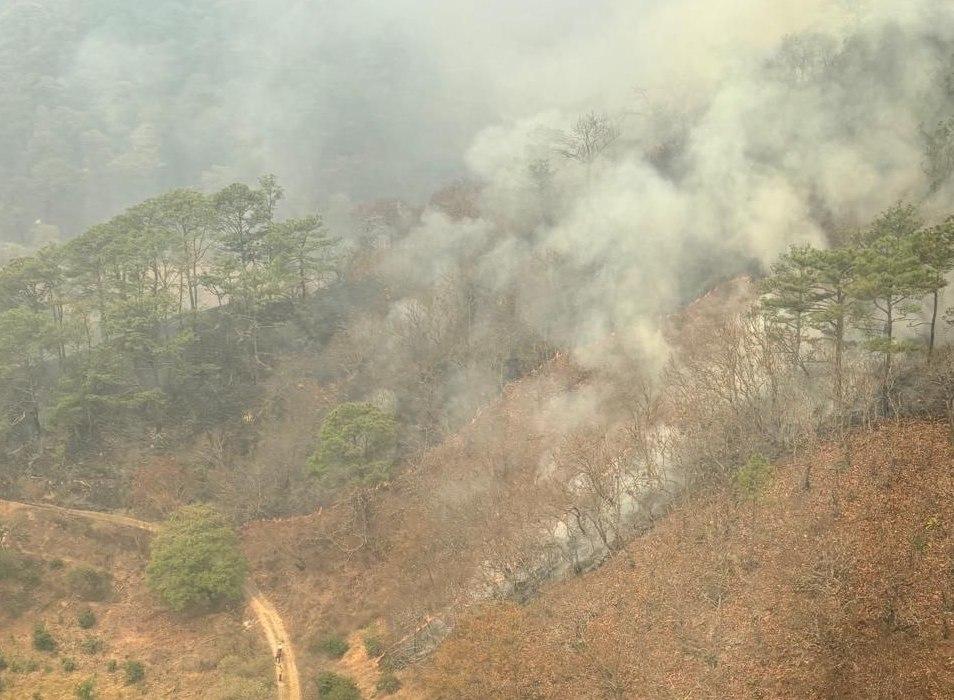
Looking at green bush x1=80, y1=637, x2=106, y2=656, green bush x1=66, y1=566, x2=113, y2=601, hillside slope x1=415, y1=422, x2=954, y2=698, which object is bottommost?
green bush x1=80, y1=637, x2=106, y2=656

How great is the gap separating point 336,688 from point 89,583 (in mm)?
14521

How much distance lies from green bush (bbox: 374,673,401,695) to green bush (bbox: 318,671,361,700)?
2.40 feet

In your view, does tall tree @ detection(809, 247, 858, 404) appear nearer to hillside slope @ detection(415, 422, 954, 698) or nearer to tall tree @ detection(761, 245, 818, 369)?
tall tree @ detection(761, 245, 818, 369)

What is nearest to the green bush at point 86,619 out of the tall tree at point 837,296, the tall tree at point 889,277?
the tall tree at point 837,296

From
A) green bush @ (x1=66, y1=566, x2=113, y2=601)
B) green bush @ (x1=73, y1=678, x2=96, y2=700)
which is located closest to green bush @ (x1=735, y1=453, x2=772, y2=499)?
green bush @ (x1=73, y1=678, x2=96, y2=700)

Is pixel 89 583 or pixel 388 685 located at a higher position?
pixel 89 583

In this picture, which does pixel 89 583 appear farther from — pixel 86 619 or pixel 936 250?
pixel 936 250

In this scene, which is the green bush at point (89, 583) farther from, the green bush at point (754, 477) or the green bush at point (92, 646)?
the green bush at point (754, 477)

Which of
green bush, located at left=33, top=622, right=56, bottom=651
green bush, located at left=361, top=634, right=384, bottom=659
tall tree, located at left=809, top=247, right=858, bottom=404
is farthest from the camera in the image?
green bush, located at left=33, top=622, right=56, bottom=651

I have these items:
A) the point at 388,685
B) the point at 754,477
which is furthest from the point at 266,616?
the point at 754,477

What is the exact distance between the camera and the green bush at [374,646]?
1138 inches

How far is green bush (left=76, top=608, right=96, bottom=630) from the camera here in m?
31.9

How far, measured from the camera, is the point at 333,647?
3003cm

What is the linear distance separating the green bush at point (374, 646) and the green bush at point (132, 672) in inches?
327
